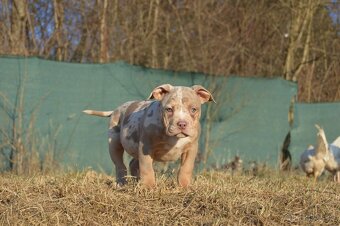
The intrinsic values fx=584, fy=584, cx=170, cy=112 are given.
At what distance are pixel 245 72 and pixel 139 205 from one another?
10632 millimetres

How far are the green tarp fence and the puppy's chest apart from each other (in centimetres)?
426

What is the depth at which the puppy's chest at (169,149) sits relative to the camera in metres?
4.81

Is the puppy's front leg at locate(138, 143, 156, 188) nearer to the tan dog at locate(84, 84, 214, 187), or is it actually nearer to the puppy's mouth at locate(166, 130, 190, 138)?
the tan dog at locate(84, 84, 214, 187)

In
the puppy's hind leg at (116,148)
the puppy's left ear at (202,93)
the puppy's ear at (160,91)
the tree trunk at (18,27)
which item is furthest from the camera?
the tree trunk at (18,27)

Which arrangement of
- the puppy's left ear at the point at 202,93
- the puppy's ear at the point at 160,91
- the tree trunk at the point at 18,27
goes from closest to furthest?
1. the puppy's ear at the point at 160,91
2. the puppy's left ear at the point at 202,93
3. the tree trunk at the point at 18,27

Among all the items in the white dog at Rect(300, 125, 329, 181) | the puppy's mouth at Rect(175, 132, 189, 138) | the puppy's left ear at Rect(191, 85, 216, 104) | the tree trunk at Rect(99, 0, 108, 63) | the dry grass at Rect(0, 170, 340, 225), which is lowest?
the white dog at Rect(300, 125, 329, 181)

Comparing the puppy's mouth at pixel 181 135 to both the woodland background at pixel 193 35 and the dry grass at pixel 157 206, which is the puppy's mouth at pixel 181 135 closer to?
the dry grass at pixel 157 206

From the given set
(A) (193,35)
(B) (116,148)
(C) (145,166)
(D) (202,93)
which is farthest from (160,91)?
(A) (193,35)

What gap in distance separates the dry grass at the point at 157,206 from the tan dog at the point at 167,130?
30 cm

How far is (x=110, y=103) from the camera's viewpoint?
926cm

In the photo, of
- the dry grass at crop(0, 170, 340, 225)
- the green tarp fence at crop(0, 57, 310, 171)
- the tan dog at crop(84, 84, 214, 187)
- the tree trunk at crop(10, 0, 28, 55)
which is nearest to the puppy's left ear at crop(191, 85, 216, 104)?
the tan dog at crop(84, 84, 214, 187)

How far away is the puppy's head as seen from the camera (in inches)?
176

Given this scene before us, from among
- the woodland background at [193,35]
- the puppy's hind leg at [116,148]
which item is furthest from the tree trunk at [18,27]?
the puppy's hind leg at [116,148]

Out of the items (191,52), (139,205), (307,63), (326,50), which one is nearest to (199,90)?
(139,205)
